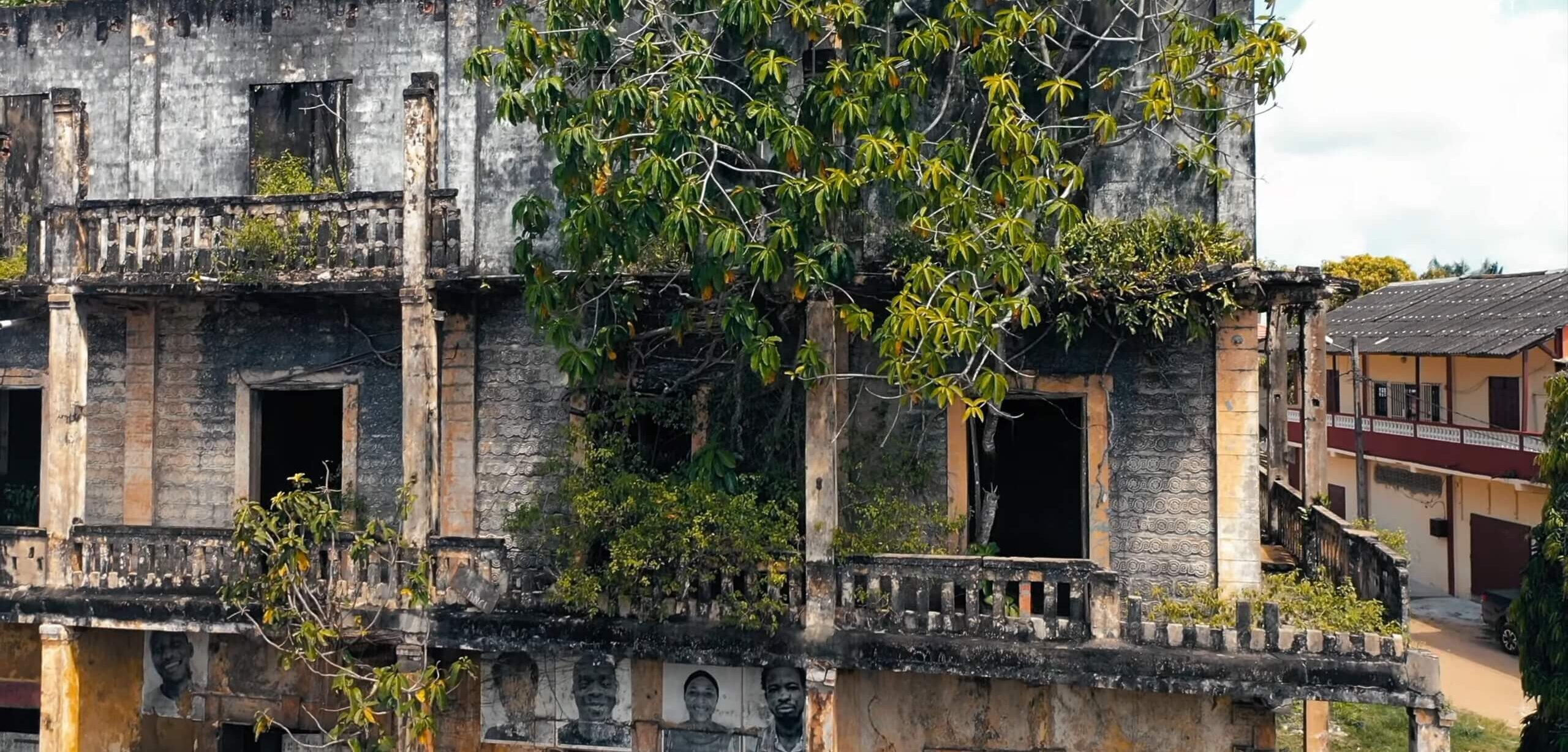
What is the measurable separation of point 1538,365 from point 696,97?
19870mm

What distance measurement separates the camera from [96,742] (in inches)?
447

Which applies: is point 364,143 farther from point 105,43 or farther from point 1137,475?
point 1137,475

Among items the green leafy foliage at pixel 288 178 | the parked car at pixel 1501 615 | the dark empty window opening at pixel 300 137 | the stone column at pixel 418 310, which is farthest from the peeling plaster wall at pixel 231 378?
the parked car at pixel 1501 615

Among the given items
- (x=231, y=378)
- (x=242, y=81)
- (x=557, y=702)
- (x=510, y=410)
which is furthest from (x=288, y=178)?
(x=557, y=702)

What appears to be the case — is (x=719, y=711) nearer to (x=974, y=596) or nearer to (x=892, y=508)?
(x=892, y=508)

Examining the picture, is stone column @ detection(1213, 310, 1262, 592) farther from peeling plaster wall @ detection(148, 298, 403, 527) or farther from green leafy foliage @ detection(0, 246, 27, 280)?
green leafy foliage @ detection(0, 246, 27, 280)

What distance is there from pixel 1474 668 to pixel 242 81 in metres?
21.1

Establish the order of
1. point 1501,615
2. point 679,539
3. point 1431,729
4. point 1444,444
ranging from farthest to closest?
1. point 1444,444
2. point 1501,615
3. point 679,539
4. point 1431,729

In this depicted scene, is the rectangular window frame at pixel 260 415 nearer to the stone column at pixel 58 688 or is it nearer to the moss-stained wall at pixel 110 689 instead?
the moss-stained wall at pixel 110 689

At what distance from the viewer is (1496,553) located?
2366cm

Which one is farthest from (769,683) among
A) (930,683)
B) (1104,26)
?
(1104,26)

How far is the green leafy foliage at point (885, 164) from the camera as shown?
8.47 m

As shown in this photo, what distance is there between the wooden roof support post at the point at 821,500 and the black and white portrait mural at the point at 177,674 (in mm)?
7052

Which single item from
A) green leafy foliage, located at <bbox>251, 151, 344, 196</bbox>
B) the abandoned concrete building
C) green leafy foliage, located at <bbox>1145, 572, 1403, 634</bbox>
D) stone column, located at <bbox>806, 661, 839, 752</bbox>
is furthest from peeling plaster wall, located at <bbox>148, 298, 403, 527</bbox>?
green leafy foliage, located at <bbox>1145, 572, 1403, 634</bbox>
